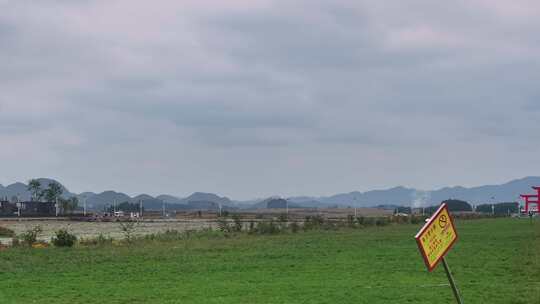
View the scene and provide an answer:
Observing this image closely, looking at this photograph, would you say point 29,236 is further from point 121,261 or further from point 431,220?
point 431,220

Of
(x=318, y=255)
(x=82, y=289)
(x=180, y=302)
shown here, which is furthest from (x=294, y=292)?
(x=318, y=255)

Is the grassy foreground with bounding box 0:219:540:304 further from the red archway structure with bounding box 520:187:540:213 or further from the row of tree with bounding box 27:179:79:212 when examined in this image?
the row of tree with bounding box 27:179:79:212

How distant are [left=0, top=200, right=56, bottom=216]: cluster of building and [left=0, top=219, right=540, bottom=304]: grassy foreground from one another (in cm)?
10222

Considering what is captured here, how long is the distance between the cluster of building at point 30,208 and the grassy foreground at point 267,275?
102216 millimetres

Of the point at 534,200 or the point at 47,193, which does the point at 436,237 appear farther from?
the point at 47,193

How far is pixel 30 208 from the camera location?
13250cm

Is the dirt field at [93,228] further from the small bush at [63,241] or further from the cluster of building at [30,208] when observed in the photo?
the cluster of building at [30,208]

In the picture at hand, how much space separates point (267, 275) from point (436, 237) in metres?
10.4

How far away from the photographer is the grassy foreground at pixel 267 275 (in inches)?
621

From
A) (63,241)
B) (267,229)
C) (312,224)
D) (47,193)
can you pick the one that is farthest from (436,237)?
(47,193)

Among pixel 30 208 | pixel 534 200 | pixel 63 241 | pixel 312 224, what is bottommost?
pixel 63 241

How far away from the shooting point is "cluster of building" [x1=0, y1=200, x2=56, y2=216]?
128 metres

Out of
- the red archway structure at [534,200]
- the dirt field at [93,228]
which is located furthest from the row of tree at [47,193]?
the red archway structure at [534,200]

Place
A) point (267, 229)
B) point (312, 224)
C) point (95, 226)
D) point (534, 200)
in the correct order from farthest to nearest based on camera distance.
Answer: point (95, 226) → point (312, 224) → point (267, 229) → point (534, 200)
